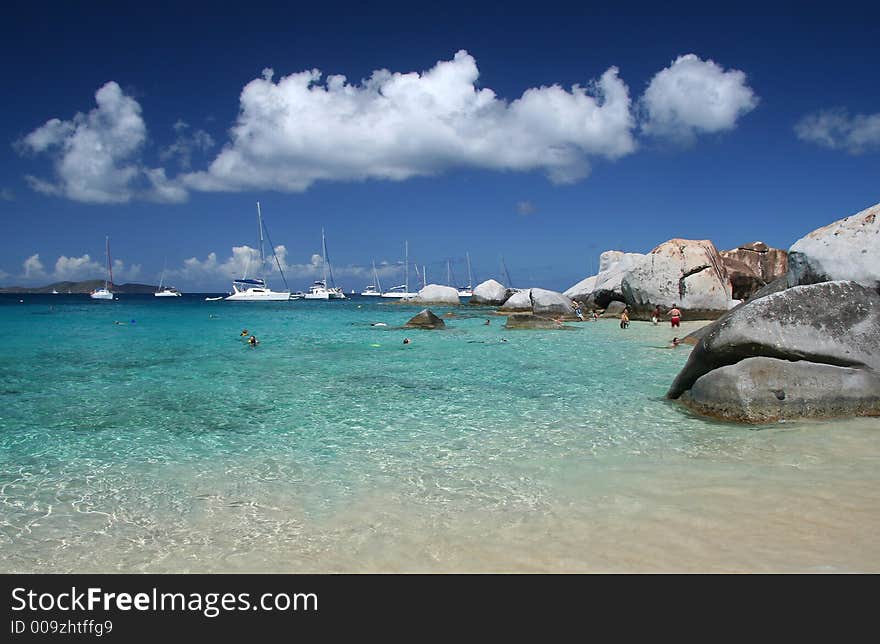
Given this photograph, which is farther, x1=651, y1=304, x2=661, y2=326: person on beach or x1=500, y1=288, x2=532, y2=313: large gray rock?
x1=500, y1=288, x2=532, y2=313: large gray rock

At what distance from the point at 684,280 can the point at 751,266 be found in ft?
30.6

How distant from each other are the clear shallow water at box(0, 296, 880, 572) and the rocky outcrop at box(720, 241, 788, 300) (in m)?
31.0

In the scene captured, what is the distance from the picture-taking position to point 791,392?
29.3 feet

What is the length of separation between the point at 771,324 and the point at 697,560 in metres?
6.59

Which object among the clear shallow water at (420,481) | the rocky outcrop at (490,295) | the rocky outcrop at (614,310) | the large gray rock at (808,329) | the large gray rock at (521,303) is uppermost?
the rocky outcrop at (490,295)

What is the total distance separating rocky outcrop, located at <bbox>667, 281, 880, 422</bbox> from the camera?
8906 millimetres

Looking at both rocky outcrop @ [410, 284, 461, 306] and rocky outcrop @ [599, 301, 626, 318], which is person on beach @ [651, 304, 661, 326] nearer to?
rocky outcrop @ [599, 301, 626, 318]

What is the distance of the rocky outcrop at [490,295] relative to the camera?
71.4 meters

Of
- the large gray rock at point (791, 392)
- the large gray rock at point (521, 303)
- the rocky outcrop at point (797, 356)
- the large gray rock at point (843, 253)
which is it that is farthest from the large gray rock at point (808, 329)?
the large gray rock at point (521, 303)

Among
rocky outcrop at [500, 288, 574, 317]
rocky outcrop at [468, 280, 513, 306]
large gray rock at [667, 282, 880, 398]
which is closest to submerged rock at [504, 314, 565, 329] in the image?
rocky outcrop at [500, 288, 574, 317]

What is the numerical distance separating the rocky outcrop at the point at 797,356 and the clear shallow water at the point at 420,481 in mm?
509

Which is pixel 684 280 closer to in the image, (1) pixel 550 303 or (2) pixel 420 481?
(1) pixel 550 303

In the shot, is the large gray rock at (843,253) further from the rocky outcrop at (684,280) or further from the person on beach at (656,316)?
the rocky outcrop at (684,280)
